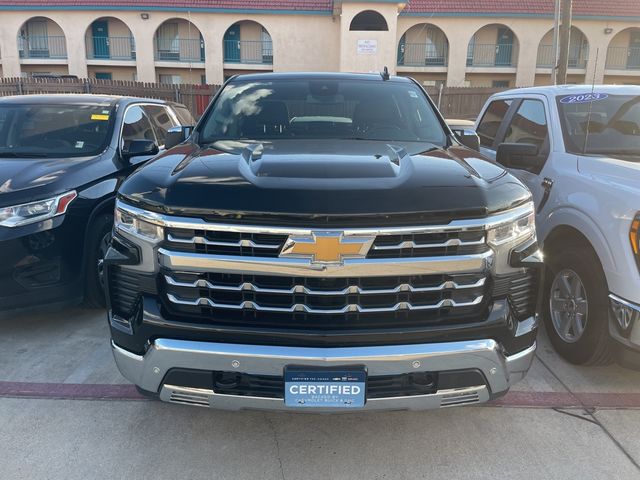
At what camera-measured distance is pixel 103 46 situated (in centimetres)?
2938

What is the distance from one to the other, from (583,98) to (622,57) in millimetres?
30460

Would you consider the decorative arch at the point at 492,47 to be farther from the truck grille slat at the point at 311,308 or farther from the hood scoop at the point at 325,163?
the truck grille slat at the point at 311,308

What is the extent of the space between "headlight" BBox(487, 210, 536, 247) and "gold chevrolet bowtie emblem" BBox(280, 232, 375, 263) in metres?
0.57

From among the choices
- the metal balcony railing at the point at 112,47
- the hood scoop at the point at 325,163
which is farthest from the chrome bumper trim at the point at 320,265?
the metal balcony railing at the point at 112,47

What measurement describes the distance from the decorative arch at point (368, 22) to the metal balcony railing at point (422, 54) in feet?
15.9

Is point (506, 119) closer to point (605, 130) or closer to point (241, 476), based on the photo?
point (605, 130)

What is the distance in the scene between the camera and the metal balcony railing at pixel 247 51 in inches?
1147

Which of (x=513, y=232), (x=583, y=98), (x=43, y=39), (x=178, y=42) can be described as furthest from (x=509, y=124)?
(x=43, y=39)

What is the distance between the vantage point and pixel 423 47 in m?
29.6

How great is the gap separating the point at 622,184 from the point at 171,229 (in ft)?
9.13

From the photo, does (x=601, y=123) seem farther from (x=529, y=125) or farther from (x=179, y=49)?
(x=179, y=49)

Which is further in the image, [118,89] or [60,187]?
[118,89]

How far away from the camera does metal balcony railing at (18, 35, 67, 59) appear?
29.3 metres

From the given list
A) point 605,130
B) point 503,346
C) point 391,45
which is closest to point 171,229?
point 503,346
